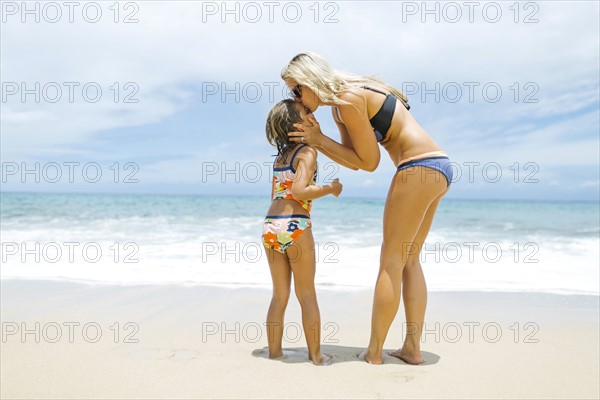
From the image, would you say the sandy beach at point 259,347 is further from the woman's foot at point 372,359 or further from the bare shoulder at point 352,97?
the bare shoulder at point 352,97

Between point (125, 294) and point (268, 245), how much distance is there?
9.67ft

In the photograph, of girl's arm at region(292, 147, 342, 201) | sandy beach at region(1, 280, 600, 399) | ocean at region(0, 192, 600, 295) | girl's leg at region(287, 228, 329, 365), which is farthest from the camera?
ocean at region(0, 192, 600, 295)

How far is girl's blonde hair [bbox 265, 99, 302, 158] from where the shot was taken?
3068 millimetres

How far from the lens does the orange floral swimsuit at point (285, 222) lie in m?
3.11

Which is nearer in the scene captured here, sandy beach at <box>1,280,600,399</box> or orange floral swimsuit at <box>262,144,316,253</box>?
sandy beach at <box>1,280,600,399</box>

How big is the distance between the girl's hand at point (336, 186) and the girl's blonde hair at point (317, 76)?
49 centimetres

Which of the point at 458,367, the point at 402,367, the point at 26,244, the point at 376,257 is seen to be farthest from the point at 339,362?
the point at 26,244

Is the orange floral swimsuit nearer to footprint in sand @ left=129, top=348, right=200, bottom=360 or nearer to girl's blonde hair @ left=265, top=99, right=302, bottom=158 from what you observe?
girl's blonde hair @ left=265, top=99, right=302, bottom=158

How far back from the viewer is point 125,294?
551 centimetres

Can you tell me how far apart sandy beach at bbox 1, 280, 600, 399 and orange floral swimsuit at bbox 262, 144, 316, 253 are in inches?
30.2

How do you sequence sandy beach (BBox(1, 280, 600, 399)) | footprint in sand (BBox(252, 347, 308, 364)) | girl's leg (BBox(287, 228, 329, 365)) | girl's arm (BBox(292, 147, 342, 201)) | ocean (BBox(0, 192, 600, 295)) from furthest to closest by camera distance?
ocean (BBox(0, 192, 600, 295)), footprint in sand (BBox(252, 347, 308, 364)), girl's leg (BBox(287, 228, 329, 365)), girl's arm (BBox(292, 147, 342, 201)), sandy beach (BBox(1, 280, 600, 399))

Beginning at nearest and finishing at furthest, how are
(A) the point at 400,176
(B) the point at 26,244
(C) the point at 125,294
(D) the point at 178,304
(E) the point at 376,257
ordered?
(A) the point at 400,176, (D) the point at 178,304, (C) the point at 125,294, (E) the point at 376,257, (B) the point at 26,244

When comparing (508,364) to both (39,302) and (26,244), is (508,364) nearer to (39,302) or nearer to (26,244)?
(39,302)


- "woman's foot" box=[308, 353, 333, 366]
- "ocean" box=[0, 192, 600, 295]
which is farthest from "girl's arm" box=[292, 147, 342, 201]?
"ocean" box=[0, 192, 600, 295]
